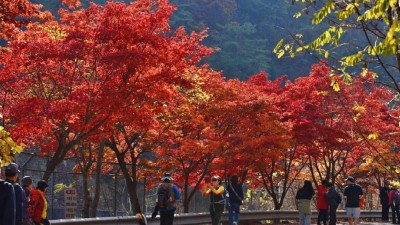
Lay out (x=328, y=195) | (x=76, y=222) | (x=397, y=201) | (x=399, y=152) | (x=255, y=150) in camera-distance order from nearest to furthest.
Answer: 1. (x=76, y=222)
2. (x=328, y=195)
3. (x=255, y=150)
4. (x=397, y=201)
5. (x=399, y=152)

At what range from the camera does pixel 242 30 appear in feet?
234

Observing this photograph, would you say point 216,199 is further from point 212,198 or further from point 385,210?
point 385,210

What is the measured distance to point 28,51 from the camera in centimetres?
1762

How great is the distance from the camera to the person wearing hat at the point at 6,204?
23.2 feet

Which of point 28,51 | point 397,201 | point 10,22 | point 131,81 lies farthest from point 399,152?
point 10,22

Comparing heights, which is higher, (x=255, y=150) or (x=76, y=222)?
(x=255, y=150)

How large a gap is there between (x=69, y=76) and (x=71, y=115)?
1.74 m

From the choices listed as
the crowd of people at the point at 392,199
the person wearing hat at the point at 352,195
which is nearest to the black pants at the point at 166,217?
the person wearing hat at the point at 352,195

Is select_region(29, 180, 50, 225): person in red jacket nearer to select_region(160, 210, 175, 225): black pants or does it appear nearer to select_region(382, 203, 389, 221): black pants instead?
select_region(160, 210, 175, 225): black pants

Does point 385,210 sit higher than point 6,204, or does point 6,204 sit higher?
point 6,204

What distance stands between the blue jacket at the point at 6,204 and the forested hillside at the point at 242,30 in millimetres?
55434

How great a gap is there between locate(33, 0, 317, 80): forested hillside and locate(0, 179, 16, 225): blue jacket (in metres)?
55.4

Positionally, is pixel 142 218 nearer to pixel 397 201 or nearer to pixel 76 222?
pixel 76 222

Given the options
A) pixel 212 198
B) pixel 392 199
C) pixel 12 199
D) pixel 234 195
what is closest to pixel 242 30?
pixel 392 199
